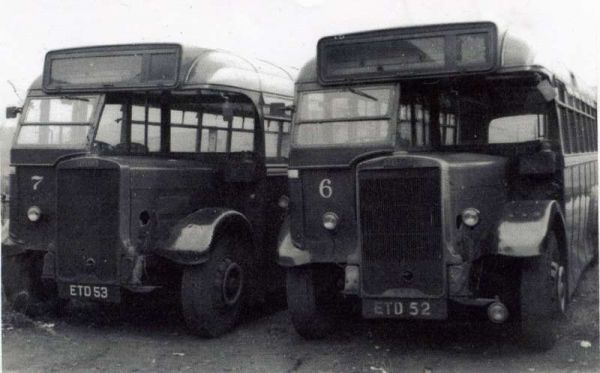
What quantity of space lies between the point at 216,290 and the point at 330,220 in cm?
142

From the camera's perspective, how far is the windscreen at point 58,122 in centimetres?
793

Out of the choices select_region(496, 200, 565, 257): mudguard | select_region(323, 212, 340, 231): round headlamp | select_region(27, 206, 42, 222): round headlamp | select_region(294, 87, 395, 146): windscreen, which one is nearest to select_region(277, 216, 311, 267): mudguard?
select_region(323, 212, 340, 231): round headlamp

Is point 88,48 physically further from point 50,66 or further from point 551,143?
point 551,143

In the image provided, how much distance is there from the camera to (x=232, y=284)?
795cm

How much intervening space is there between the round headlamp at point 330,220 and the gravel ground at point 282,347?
1.10 meters

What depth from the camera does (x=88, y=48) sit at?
26.4 ft

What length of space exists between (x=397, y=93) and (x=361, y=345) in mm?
2289

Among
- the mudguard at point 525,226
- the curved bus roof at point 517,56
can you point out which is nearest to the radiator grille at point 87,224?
the curved bus roof at point 517,56

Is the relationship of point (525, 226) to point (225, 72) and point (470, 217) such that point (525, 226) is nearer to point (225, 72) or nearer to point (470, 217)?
point (470, 217)

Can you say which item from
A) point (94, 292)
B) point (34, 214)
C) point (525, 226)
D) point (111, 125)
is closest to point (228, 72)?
point (111, 125)

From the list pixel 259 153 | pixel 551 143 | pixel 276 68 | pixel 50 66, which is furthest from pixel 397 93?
pixel 50 66

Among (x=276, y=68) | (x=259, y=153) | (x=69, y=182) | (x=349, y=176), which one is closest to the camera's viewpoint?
(x=349, y=176)

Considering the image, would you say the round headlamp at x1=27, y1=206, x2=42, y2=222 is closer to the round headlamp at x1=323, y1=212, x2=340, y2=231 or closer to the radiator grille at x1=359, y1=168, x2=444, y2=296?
the round headlamp at x1=323, y1=212, x2=340, y2=231

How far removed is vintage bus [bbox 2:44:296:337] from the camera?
741 centimetres
